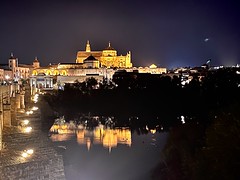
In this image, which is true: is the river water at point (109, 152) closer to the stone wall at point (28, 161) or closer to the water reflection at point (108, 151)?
the water reflection at point (108, 151)

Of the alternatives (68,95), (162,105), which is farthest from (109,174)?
(68,95)

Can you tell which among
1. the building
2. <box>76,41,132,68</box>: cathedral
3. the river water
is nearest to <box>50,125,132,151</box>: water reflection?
the river water

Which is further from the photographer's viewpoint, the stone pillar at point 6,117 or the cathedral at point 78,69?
the cathedral at point 78,69

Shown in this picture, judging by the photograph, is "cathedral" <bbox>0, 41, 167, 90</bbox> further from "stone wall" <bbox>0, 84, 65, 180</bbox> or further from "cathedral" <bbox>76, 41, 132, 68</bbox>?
"stone wall" <bbox>0, 84, 65, 180</bbox>

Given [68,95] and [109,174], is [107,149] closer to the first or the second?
[109,174]

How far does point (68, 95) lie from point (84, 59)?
62.2 feet

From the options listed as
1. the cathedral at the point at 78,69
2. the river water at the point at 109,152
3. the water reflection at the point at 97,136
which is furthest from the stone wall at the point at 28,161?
the cathedral at the point at 78,69

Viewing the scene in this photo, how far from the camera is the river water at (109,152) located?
26.0 feet

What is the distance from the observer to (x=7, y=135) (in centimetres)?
550

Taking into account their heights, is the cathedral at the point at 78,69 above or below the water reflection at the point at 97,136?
above

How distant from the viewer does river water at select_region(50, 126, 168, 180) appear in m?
7.91

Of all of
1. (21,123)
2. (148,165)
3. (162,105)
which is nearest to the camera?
(21,123)

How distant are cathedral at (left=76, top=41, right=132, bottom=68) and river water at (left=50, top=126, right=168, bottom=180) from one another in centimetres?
2754

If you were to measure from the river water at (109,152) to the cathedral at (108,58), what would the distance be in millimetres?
27540
